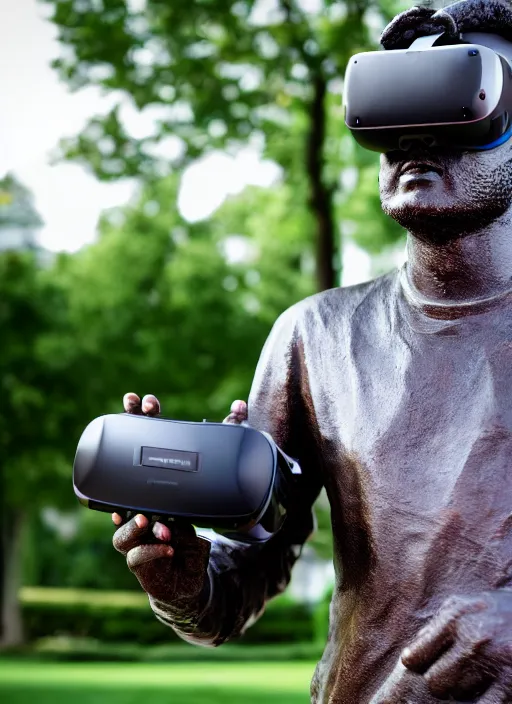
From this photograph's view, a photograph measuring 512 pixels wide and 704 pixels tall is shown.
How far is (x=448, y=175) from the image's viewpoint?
7.14 feet

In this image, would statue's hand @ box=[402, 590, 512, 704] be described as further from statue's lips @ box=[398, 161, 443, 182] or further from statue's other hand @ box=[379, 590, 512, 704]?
statue's lips @ box=[398, 161, 443, 182]

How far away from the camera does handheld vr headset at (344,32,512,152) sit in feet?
6.76

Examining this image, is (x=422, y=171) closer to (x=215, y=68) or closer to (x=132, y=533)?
(x=132, y=533)

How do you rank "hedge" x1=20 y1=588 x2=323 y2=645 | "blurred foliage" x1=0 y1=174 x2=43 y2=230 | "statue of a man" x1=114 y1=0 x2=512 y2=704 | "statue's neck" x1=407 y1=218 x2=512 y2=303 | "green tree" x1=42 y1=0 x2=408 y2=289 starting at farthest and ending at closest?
"hedge" x1=20 y1=588 x2=323 y2=645 < "blurred foliage" x1=0 y1=174 x2=43 y2=230 < "green tree" x1=42 y1=0 x2=408 y2=289 < "statue's neck" x1=407 y1=218 x2=512 y2=303 < "statue of a man" x1=114 y1=0 x2=512 y2=704

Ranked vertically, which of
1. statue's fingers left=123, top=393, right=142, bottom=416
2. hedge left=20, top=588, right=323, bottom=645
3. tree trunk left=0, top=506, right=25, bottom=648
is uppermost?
statue's fingers left=123, top=393, right=142, bottom=416

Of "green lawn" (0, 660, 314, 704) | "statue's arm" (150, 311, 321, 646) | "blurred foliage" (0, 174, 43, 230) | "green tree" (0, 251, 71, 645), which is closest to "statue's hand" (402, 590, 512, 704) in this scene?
"statue's arm" (150, 311, 321, 646)

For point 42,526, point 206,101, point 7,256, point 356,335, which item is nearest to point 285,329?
point 356,335

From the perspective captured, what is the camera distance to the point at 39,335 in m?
21.8

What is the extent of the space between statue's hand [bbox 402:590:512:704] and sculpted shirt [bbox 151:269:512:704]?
3.7 inches

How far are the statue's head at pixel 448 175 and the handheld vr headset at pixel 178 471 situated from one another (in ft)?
1.92

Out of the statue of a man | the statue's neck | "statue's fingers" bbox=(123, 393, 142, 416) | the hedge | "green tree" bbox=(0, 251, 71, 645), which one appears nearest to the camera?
the statue of a man

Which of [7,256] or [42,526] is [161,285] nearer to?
[7,256]

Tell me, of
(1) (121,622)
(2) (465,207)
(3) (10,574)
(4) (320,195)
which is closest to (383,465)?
(2) (465,207)

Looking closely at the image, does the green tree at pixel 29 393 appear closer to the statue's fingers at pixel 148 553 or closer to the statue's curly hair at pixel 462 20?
the statue's curly hair at pixel 462 20
